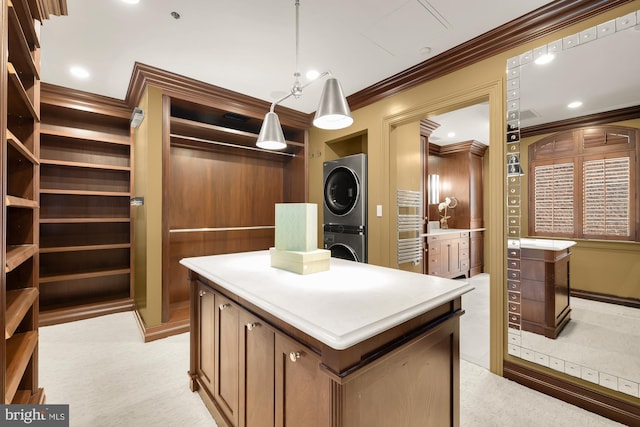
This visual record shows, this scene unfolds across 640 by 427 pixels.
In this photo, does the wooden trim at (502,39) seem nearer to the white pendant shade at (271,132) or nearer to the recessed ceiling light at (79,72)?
the white pendant shade at (271,132)

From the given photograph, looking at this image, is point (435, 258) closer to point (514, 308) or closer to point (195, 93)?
point (514, 308)

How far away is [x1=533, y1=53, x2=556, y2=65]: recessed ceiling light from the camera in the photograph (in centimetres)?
187

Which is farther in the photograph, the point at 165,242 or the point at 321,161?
the point at 321,161

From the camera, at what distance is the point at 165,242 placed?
9.16ft

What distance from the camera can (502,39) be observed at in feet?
6.74

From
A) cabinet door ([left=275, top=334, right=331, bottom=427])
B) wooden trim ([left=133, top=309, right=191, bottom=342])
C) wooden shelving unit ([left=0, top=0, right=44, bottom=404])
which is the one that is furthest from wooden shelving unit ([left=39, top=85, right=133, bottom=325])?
cabinet door ([left=275, top=334, right=331, bottom=427])

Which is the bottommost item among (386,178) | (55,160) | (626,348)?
(626,348)

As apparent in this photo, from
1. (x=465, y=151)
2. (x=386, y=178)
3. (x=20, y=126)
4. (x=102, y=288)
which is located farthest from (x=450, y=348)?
(x=465, y=151)

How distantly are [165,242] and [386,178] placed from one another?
2390mm

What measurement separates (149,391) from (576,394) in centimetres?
283

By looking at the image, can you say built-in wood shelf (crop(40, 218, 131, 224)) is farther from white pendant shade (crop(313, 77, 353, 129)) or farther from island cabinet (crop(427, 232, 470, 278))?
island cabinet (crop(427, 232, 470, 278))

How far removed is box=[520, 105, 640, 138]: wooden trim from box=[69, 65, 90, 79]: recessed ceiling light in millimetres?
3807

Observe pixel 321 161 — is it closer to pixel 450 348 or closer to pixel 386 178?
pixel 386 178

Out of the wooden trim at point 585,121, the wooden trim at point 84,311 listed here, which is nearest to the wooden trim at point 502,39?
the wooden trim at point 585,121
